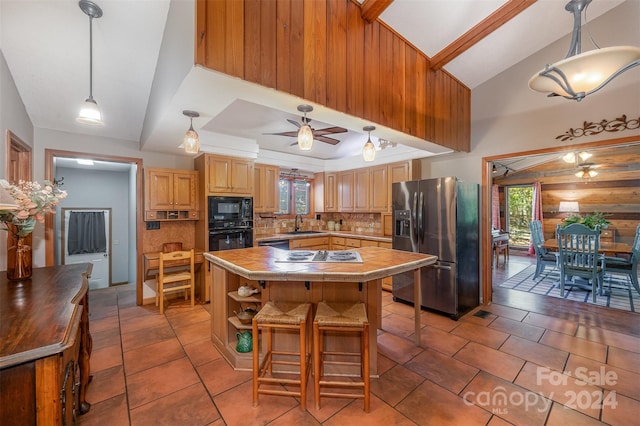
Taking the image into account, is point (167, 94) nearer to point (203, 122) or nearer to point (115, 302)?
point (203, 122)

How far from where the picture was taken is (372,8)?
2.24 m

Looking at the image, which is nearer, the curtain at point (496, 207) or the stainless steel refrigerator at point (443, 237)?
the stainless steel refrigerator at point (443, 237)

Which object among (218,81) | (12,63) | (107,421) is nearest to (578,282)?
(218,81)

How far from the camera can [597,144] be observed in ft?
9.61

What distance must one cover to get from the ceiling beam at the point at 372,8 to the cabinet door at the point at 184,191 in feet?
9.96

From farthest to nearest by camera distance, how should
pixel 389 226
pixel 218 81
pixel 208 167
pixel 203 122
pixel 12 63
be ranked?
pixel 389 226 < pixel 208 167 < pixel 203 122 < pixel 12 63 < pixel 218 81

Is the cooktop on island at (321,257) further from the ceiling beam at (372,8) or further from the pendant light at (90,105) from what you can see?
the ceiling beam at (372,8)

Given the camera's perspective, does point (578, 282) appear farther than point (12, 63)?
Yes

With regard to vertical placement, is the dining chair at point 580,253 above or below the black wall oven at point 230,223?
below

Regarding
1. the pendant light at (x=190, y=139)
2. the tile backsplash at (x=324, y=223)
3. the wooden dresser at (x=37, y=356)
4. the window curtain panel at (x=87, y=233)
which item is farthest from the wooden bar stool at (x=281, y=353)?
the window curtain panel at (x=87, y=233)

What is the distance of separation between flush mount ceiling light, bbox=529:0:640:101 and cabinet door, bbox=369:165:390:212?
276 centimetres

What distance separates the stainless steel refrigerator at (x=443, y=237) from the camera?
328cm

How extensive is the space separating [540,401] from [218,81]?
10.4 feet

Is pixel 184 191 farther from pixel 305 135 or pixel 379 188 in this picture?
pixel 379 188
